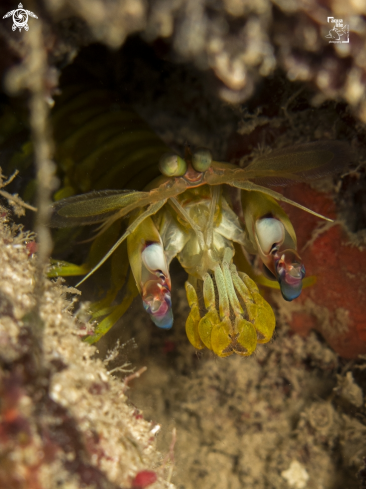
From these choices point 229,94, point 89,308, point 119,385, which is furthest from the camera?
point 89,308

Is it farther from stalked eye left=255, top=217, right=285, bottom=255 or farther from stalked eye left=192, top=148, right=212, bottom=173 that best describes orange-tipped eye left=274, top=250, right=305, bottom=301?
stalked eye left=192, top=148, right=212, bottom=173

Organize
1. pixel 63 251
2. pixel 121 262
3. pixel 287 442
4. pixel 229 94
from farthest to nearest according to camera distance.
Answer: pixel 63 251 → pixel 287 442 → pixel 121 262 → pixel 229 94

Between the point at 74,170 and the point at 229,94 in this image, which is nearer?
the point at 229,94

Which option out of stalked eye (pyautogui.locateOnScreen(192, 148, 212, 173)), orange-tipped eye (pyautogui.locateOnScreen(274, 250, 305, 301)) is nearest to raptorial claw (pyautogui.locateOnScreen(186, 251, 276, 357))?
orange-tipped eye (pyautogui.locateOnScreen(274, 250, 305, 301))

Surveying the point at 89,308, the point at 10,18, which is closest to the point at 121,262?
the point at 89,308

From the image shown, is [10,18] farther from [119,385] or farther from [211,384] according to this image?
[211,384]
